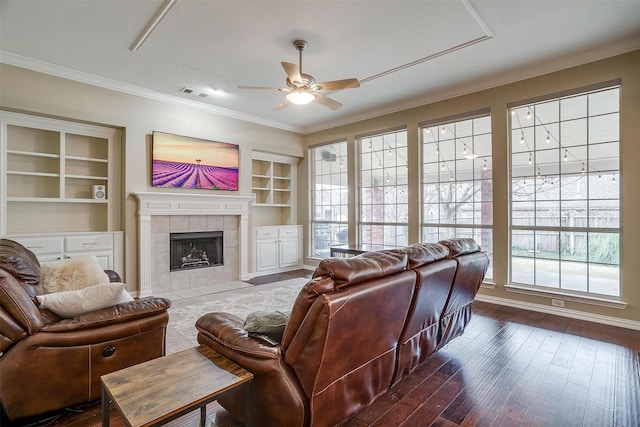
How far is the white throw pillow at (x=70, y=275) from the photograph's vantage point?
261 centimetres

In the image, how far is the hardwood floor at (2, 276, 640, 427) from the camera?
1.93 metres

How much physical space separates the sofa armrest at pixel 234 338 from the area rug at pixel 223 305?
4.40 ft

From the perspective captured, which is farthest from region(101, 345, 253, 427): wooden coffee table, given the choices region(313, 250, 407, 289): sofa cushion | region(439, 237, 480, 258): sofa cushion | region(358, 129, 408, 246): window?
region(358, 129, 408, 246): window

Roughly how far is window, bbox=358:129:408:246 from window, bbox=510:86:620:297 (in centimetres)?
171

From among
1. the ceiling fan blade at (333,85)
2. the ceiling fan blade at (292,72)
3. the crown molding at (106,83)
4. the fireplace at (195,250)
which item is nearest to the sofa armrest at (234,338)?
the ceiling fan blade at (292,72)

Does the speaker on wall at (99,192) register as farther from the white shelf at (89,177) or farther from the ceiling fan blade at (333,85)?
the ceiling fan blade at (333,85)

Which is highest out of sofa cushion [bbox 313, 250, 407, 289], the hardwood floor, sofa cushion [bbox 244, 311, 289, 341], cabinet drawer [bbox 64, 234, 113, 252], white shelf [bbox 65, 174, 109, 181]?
white shelf [bbox 65, 174, 109, 181]

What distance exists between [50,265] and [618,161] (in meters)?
5.90

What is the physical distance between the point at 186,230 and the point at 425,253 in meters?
4.22

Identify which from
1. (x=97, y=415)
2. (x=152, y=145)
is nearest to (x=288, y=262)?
(x=152, y=145)

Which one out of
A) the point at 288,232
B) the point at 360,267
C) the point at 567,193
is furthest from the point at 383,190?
the point at 360,267

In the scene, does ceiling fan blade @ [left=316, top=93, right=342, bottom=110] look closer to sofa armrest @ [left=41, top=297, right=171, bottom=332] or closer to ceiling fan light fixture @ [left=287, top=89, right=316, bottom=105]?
ceiling fan light fixture @ [left=287, top=89, right=316, bottom=105]

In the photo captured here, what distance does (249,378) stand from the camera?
1433mm

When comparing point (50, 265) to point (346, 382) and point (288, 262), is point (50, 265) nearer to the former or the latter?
point (346, 382)
